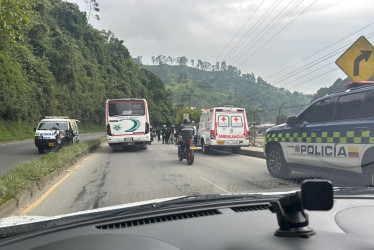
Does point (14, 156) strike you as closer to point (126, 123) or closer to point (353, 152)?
point (126, 123)

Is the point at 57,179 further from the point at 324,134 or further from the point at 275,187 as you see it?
the point at 324,134

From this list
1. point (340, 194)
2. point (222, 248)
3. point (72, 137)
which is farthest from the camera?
point (72, 137)

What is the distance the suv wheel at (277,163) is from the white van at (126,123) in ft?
35.0

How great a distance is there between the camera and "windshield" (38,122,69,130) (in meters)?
17.2

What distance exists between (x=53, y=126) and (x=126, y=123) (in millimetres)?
3731

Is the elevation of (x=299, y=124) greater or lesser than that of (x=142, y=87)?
lesser

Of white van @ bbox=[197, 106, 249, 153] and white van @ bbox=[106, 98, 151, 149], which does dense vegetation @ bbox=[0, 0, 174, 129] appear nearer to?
white van @ bbox=[106, 98, 151, 149]

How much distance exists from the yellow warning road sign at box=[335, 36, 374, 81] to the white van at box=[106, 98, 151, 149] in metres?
12.1

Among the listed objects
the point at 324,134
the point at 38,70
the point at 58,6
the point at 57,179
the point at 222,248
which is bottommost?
the point at 57,179

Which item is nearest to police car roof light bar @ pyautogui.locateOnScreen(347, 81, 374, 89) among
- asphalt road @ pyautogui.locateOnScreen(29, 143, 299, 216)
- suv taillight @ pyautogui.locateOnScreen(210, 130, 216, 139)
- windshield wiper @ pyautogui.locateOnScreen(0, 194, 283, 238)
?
asphalt road @ pyautogui.locateOnScreen(29, 143, 299, 216)

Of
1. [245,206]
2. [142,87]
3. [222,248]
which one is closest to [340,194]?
[245,206]

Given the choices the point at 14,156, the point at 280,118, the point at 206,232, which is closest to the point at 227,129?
the point at 280,118

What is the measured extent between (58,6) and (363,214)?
247ft

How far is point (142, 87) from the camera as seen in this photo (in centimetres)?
9362
